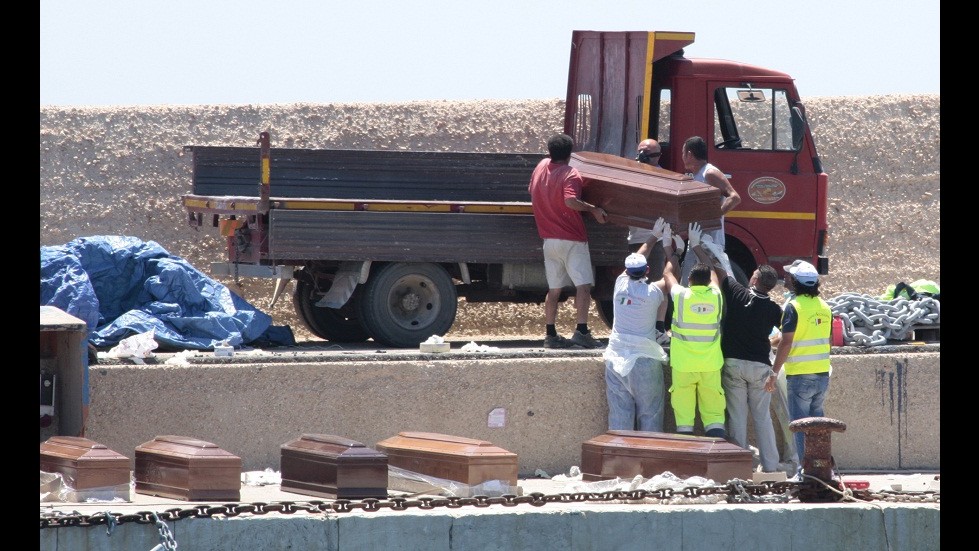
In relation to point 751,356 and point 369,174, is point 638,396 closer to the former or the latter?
point 751,356

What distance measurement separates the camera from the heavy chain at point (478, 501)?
297 inches

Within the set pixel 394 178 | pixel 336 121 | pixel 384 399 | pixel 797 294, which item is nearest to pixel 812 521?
pixel 797 294

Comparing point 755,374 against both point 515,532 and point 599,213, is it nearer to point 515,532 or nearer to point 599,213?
point 599,213

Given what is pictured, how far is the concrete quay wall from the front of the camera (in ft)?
33.0

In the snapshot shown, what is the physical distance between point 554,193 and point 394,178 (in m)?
1.84

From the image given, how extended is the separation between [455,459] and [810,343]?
3170 mm

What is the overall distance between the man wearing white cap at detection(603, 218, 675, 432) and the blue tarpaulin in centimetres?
346

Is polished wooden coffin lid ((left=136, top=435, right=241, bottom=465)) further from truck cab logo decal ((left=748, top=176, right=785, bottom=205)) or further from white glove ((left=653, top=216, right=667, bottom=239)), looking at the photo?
truck cab logo decal ((left=748, top=176, right=785, bottom=205))

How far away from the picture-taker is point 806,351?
10281mm

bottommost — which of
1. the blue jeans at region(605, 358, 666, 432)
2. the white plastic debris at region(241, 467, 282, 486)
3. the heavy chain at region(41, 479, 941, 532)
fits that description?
the white plastic debris at region(241, 467, 282, 486)

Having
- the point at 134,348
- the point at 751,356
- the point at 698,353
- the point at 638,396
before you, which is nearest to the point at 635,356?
the point at 638,396

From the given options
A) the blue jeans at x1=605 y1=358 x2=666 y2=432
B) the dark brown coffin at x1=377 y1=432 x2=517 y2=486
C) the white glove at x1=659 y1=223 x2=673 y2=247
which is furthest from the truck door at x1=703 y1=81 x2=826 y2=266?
the dark brown coffin at x1=377 y1=432 x2=517 y2=486

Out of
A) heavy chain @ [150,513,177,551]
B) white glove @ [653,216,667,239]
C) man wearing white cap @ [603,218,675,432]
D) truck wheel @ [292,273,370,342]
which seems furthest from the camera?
truck wheel @ [292,273,370,342]

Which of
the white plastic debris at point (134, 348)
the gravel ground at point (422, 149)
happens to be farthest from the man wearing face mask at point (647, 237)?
the gravel ground at point (422, 149)
